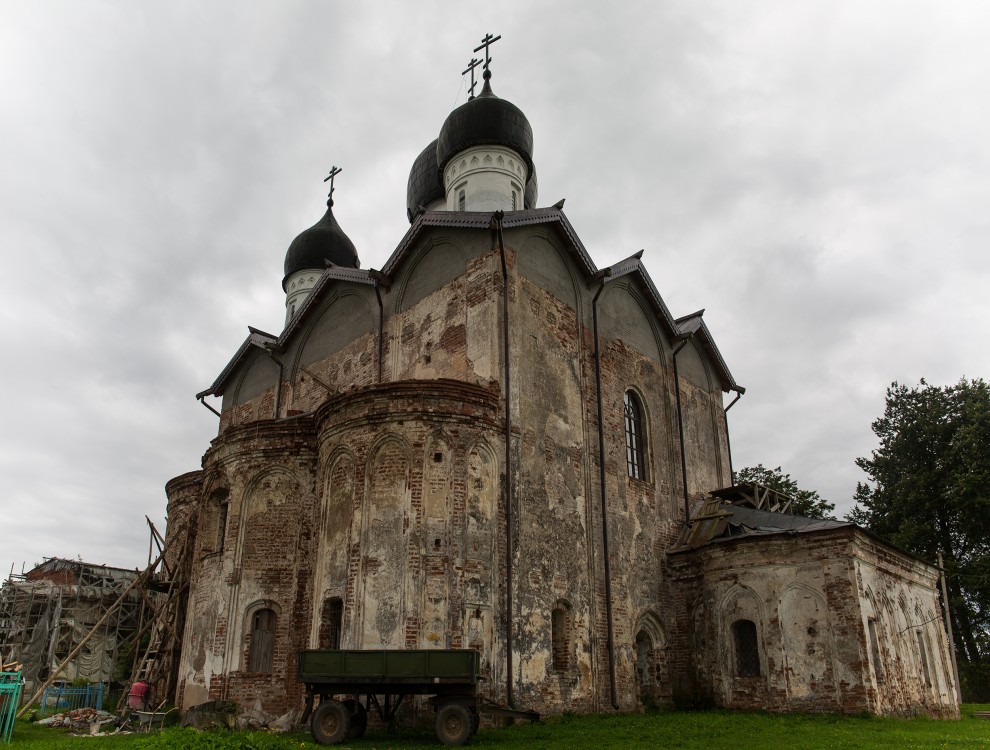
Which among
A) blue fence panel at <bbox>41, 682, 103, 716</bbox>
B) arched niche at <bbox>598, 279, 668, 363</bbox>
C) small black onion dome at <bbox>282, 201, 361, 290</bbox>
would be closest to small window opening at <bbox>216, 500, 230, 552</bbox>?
blue fence panel at <bbox>41, 682, 103, 716</bbox>

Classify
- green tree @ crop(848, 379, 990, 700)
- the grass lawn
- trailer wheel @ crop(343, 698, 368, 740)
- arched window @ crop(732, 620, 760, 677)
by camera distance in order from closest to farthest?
the grass lawn, trailer wheel @ crop(343, 698, 368, 740), arched window @ crop(732, 620, 760, 677), green tree @ crop(848, 379, 990, 700)

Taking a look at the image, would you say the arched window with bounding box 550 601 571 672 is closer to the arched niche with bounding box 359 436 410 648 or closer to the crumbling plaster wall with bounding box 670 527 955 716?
the arched niche with bounding box 359 436 410 648

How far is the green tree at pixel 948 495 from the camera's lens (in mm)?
26797

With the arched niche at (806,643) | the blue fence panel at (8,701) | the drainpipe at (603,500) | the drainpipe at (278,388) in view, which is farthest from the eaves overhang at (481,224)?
the blue fence panel at (8,701)

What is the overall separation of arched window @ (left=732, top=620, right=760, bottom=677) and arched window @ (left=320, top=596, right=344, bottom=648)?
26.7ft

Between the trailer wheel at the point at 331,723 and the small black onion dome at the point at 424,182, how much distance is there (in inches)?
619

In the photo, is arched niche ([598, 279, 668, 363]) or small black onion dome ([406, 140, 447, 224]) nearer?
arched niche ([598, 279, 668, 363])

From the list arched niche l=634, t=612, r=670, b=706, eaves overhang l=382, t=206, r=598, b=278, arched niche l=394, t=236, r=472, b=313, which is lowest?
Result: arched niche l=634, t=612, r=670, b=706

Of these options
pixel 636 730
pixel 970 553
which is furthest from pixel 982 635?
pixel 636 730

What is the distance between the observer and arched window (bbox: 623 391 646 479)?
18.8m

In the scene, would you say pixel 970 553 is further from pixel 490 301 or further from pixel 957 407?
pixel 490 301

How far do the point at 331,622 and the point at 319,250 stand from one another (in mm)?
16447

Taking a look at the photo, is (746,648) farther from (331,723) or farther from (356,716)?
(331,723)

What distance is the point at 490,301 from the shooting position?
16.0 metres
